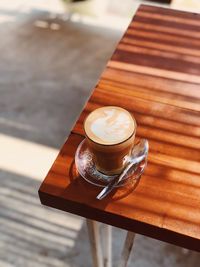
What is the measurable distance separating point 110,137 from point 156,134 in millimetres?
187

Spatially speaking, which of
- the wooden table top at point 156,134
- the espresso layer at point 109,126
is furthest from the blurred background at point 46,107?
the espresso layer at point 109,126

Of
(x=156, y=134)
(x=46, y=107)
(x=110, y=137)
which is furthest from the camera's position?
(x=46, y=107)

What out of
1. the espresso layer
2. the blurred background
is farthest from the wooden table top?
the blurred background

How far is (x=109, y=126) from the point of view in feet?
2.23

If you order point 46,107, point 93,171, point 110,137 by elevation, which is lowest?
point 46,107

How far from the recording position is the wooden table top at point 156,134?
2.21 ft

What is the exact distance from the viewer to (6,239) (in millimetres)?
1300

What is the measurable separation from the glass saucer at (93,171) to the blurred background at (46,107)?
0.61m

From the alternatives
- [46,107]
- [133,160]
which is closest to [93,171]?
[133,160]

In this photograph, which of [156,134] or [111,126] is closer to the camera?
[111,126]

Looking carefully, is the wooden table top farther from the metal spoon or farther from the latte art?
the latte art

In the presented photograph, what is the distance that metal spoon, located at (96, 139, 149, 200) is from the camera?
70cm

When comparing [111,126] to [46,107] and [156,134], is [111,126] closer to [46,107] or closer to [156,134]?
[156,134]

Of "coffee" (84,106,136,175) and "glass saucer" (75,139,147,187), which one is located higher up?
"coffee" (84,106,136,175)
